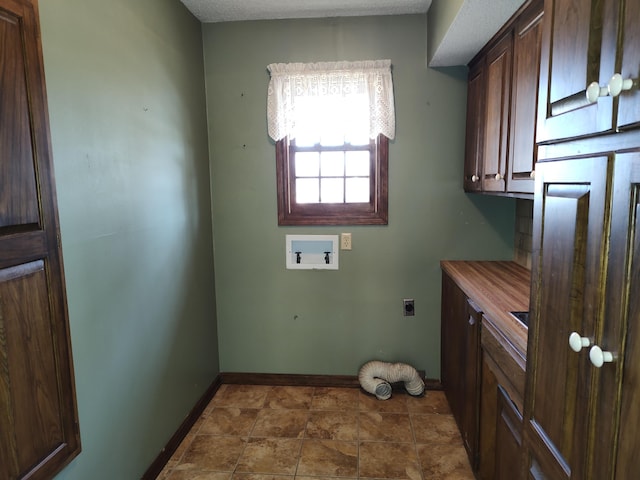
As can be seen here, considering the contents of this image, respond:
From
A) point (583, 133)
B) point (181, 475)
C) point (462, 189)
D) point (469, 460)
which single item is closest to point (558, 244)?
point (583, 133)

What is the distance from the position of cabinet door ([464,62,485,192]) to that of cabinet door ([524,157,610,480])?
4.52 ft

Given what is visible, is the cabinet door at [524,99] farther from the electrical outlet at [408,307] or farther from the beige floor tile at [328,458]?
the beige floor tile at [328,458]

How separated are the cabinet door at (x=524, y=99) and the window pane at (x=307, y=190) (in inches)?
51.5

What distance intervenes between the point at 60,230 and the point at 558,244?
152 cm

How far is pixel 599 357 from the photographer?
74 cm

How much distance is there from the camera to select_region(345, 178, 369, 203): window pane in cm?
279

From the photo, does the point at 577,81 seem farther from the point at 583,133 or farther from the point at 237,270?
the point at 237,270

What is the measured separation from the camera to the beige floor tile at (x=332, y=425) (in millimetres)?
2391

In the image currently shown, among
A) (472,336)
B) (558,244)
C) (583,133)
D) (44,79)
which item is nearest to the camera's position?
(583,133)

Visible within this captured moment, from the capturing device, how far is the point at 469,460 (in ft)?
6.97

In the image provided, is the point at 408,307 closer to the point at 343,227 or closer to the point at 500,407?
the point at 343,227

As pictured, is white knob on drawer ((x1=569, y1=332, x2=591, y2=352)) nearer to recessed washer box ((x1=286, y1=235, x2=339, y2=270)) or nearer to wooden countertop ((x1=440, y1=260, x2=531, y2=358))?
wooden countertop ((x1=440, y1=260, x2=531, y2=358))

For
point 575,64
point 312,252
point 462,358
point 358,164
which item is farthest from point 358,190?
point 575,64

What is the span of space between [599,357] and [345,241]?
82.9 inches
